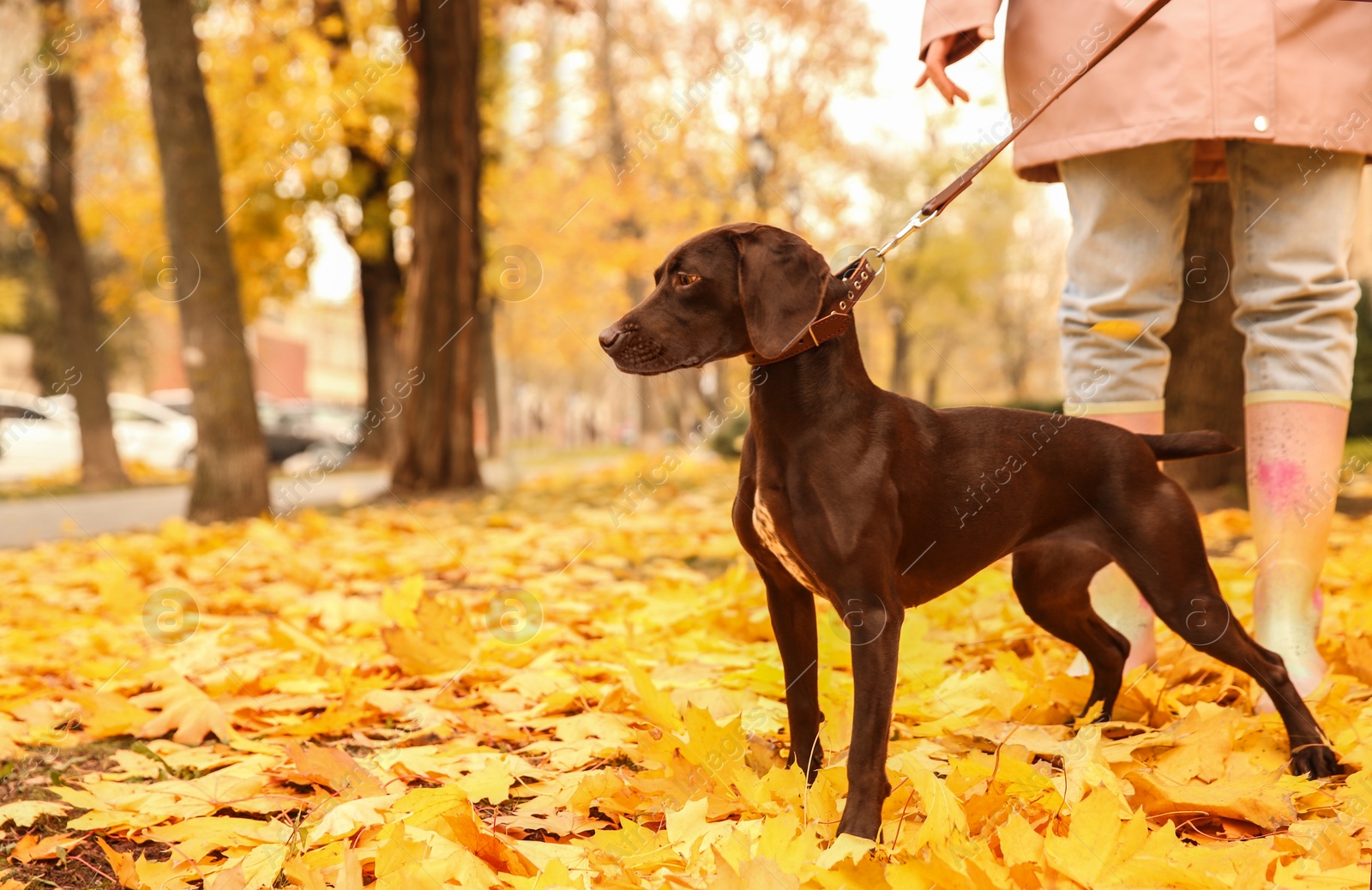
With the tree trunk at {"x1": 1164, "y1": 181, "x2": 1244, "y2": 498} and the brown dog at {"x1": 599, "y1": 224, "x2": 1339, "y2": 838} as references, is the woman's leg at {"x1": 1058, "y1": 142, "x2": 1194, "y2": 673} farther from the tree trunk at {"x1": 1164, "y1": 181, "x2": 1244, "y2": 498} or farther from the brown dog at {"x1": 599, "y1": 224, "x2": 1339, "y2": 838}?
the tree trunk at {"x1": 1164, "y1": 181, "x2": 1244, "y2": 498}

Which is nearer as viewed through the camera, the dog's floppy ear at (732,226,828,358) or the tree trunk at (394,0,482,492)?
the dog's floppy ear at (732,226,828,358)

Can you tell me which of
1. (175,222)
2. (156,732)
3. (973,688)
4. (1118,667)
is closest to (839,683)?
(973,688)

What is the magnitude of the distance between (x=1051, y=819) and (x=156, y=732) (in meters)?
2.16

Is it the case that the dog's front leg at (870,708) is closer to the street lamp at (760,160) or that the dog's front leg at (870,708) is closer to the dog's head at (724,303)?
the dog's head at (724,303)

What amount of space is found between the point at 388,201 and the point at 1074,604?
16.7 m

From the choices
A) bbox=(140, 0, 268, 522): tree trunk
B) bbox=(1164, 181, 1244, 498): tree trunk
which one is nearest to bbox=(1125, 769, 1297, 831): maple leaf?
bbox=(1164, 181, 1244, 498): tree trunk

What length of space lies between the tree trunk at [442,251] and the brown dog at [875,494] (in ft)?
26.5

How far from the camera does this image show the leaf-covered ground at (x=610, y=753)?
64.4 inches

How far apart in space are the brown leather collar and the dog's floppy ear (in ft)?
0.09

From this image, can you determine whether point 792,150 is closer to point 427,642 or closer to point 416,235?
point 416,235

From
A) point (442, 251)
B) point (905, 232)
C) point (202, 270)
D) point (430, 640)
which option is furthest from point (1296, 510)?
point (442, 251)

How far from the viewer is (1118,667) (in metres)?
2.50

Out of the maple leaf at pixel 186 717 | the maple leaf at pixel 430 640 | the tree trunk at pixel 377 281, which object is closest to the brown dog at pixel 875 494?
the maple leaf at pixel 430 640

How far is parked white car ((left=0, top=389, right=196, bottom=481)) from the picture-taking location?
19.7 meters
